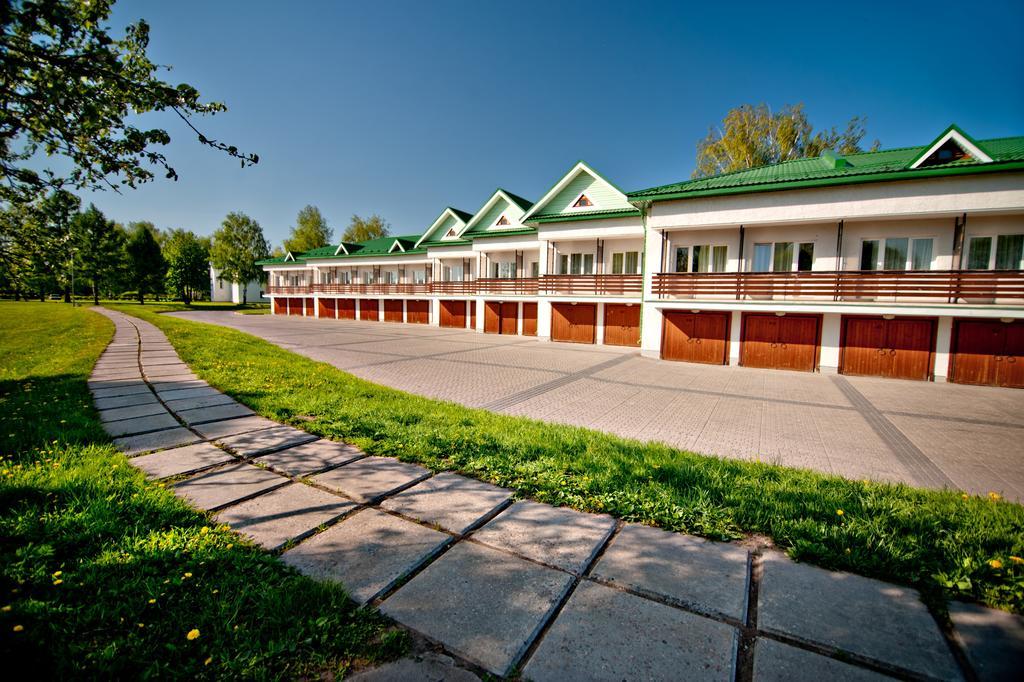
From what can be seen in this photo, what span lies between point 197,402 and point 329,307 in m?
37.7

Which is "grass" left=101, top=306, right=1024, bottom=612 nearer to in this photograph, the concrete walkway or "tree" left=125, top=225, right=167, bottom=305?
the concrete walkway

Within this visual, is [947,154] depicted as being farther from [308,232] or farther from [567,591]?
[308,232]

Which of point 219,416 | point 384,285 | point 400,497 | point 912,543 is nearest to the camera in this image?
point 912,543

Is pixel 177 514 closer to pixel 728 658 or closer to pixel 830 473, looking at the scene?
pixel 728 658

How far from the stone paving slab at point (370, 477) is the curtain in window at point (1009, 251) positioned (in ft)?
62.3

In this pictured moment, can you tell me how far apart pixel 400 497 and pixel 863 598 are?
3.54m

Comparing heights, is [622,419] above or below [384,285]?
below

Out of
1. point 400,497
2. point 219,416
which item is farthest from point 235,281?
point 400,497

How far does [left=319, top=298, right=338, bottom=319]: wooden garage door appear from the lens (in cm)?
4169

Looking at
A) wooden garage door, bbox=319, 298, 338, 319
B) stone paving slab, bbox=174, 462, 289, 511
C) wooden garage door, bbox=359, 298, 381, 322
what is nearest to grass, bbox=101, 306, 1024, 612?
stone paving slab, bbox=174, 462, 289, 511

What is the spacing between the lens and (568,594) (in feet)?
8.80

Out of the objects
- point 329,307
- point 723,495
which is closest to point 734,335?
point 723,495

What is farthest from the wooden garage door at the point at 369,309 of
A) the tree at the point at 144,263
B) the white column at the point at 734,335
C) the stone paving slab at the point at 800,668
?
the tree at the point at 144,263

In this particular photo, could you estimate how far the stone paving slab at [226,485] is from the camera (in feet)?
→ 12.4
